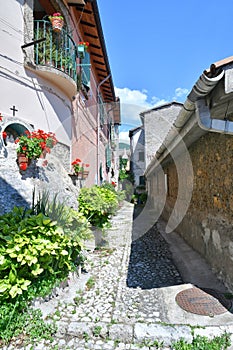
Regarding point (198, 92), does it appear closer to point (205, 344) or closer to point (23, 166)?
point (205, 344)

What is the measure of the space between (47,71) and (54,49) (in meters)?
1.08

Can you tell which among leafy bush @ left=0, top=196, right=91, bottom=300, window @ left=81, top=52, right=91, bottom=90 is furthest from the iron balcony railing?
leafy bush @ left=0, top=196, right=91, bottom=300

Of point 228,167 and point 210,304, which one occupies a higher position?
point 228,167

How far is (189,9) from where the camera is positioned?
696 centimetres

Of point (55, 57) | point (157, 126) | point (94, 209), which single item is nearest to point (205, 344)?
point (94, 209)

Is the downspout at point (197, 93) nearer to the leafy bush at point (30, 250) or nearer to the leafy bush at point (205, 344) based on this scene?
the leafy bush at point (30, 250)

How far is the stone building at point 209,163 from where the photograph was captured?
2.87m

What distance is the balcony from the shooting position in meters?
6.61

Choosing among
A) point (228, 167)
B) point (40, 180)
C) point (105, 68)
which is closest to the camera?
point (228, 167)

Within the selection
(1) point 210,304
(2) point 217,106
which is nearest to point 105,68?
(2) point 217,106

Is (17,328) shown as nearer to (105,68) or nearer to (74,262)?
(74,262)

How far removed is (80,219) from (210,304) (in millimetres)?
2646

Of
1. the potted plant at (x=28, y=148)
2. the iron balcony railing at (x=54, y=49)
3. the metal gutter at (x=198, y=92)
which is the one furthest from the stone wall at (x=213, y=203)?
the iron balcony railing at (x=54, y=49)

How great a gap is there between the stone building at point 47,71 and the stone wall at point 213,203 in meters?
4.15
